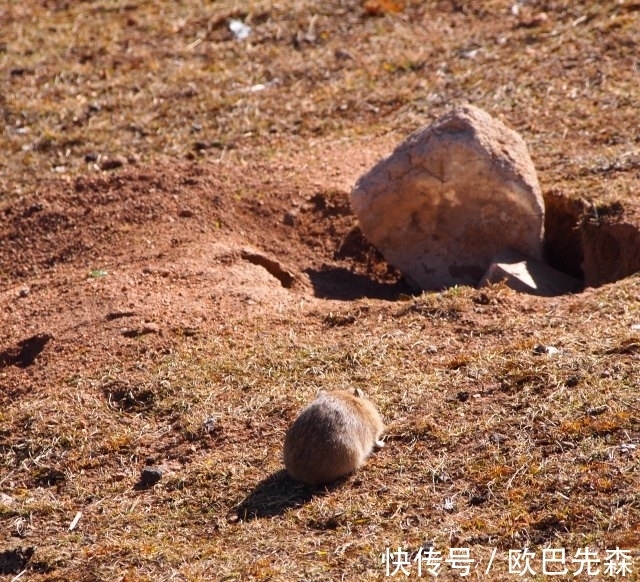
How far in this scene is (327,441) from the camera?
5969mm

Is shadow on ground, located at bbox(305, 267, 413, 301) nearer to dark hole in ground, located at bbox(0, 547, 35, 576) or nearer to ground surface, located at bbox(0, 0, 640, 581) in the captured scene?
ground surface, located at bbox(0, 0, 640, 581)

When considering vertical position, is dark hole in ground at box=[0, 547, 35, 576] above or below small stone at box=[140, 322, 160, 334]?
above

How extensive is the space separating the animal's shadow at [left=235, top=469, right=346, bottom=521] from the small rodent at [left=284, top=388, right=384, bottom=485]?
50 millimetres

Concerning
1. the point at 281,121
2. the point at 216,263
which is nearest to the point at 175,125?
the point at 281,121

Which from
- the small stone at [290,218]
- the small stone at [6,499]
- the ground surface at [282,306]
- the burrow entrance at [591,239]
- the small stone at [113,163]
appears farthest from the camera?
the small stone at [113,163]

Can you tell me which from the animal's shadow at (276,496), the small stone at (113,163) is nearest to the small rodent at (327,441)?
the animal's shadow at (276,496)

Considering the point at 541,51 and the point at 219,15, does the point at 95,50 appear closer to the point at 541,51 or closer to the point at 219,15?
the point at 219,15

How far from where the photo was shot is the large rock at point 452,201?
880 centimetres

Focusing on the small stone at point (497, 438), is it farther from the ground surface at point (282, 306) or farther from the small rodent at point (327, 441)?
the small rodent at point (327, 441)

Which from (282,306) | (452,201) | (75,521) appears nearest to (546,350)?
(282,306)

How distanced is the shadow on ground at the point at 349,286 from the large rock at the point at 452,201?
18 cm

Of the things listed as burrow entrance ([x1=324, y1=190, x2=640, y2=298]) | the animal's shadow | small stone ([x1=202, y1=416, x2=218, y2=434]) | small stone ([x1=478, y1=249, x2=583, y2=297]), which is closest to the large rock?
small stone ([x1=478, y1=249, x2=583, y2=297])

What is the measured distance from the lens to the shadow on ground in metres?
8.98

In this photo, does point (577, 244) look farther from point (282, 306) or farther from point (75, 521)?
point (75, 521)
